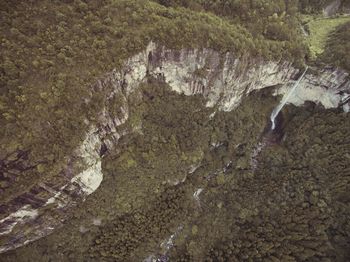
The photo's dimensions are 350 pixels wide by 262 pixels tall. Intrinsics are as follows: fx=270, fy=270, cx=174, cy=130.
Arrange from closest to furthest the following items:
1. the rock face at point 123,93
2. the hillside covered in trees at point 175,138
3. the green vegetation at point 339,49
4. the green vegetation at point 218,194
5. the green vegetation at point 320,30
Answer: the hillside covered in trees at point 175,138
the rock face at point 123,93
the green vegetation at point 218,194
the green vegetation at point 339,49
the green vegetation at point 320,30

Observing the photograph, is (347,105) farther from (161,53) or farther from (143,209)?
(143,209)

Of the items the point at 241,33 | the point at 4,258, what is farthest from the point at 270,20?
the point at 4,258

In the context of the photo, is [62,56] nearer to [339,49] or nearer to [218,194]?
[218,194]

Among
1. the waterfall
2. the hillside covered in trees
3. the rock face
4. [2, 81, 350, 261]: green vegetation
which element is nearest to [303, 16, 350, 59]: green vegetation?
the hillside covered in trees

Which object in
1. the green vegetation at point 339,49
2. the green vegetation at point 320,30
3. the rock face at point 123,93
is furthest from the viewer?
the green vegetation at point 320,30

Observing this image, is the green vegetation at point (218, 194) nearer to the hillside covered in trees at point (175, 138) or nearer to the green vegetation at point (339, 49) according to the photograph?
the hillside covered in trees at point (175, 138)

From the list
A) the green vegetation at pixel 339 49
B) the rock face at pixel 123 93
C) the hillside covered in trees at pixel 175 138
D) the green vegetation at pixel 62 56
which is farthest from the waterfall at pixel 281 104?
the green vegetation at pixel 62 56

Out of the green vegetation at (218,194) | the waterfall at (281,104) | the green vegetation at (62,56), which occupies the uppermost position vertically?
the green vegetation at (62,56)

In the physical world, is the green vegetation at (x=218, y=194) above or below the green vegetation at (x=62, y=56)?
below
